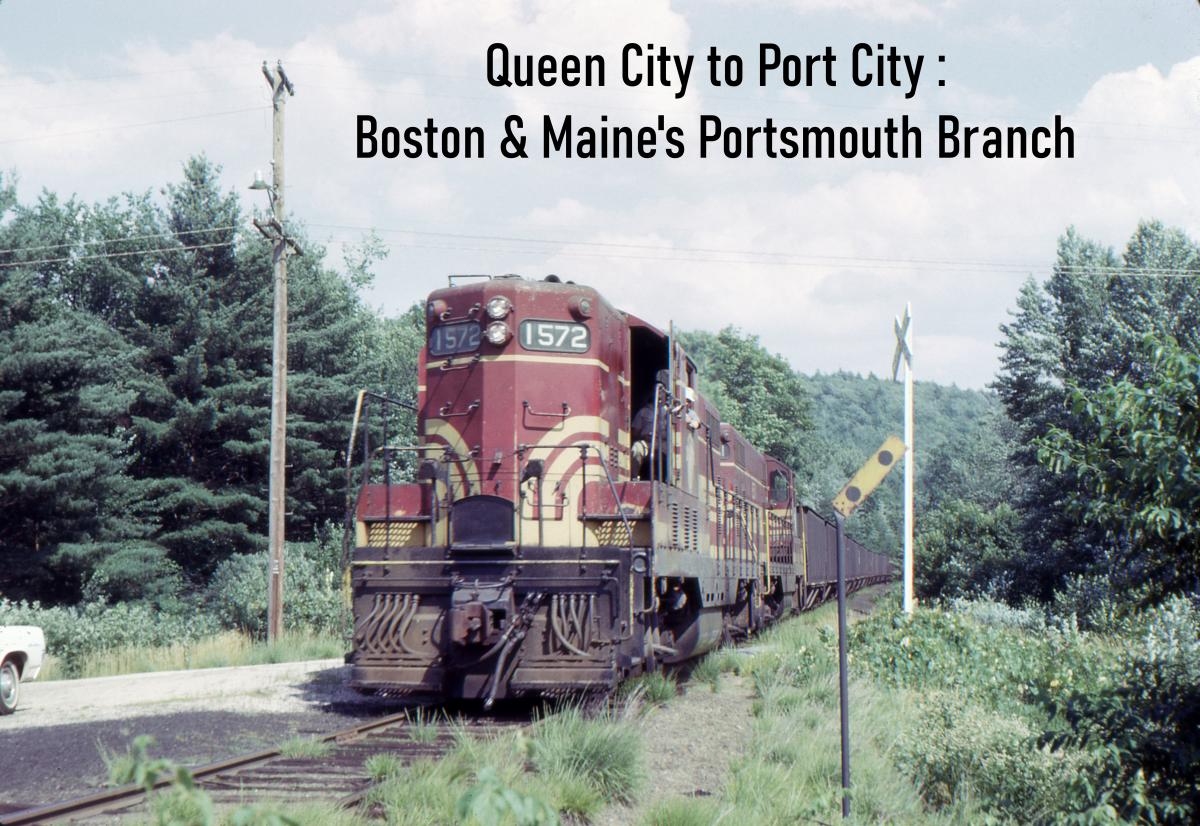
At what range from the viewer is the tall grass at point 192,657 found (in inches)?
706

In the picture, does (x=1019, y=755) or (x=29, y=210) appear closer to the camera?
(x=1019, y=755)

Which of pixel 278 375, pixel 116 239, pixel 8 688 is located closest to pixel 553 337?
pixel 8 688

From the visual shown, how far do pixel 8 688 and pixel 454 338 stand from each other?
19.5ft

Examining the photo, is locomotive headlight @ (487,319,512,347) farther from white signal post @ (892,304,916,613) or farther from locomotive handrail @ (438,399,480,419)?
white signal post @ (892,304,916,613)

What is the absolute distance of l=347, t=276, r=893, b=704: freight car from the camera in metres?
9.79

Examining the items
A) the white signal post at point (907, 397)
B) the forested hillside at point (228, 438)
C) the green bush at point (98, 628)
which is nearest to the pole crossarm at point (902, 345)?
the white signal post at point (907, 397)

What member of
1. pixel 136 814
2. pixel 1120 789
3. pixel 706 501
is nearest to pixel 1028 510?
pixel 706 501

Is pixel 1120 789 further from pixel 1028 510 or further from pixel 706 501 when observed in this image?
pixel 1028 510

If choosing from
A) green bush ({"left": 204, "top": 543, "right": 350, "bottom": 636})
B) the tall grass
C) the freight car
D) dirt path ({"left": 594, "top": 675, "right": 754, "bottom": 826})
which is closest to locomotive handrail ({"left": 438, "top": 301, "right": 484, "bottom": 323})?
the freight car

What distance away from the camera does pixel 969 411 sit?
196m

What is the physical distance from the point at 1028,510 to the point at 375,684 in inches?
1021

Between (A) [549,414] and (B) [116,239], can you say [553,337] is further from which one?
(B) [116,239]

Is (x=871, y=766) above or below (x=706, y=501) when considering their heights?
below

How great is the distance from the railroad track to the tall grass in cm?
904
